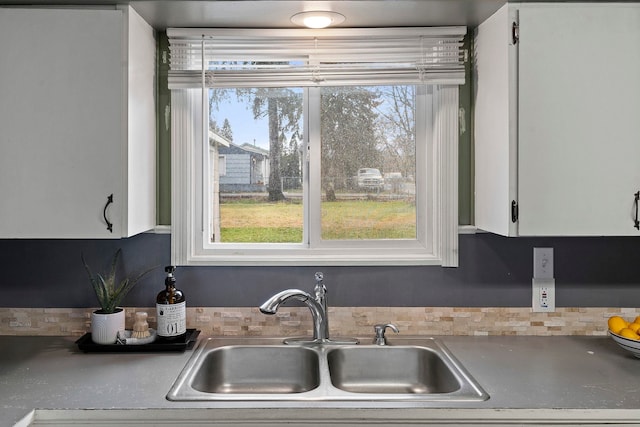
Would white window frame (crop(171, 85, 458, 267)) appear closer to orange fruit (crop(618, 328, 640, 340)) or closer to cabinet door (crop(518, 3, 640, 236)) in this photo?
cabinet door (crop(518, 3, 640, 236))

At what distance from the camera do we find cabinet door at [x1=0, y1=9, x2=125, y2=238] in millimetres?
1697

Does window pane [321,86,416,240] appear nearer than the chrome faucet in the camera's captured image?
No

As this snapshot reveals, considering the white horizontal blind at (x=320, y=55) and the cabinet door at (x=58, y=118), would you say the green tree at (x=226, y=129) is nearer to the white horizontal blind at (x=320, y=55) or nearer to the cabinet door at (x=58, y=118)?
the white horizontal blind at (x=320, y=55)

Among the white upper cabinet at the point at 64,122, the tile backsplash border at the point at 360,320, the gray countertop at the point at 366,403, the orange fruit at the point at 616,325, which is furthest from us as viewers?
the tile backsplash border at the point at 360,320

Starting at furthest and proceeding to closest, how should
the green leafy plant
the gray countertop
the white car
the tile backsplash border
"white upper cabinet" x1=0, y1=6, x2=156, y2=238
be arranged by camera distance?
1. the white car
2. the tile backsplash border
3. the green leafy plant
4. "white upper cabinet" x1=0, y1=6, x2=156, y2=238
5. the gray countertop

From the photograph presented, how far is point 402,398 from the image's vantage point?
4.82 feet

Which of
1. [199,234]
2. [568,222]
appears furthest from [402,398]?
[199,234]

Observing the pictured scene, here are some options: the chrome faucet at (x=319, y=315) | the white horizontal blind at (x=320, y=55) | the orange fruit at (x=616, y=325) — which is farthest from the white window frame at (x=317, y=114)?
the orange fruit at (x=616, y=325)

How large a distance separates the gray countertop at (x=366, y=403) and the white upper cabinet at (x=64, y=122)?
1.35 feet

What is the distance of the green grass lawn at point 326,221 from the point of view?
2.17m

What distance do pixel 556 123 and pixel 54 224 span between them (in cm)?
159

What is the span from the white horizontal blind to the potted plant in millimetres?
739

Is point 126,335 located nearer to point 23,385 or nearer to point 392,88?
point 23,385

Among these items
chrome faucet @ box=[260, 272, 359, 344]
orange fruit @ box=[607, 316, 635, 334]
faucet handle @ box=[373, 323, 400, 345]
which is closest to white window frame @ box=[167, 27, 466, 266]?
chrome faucet @ box=[260, 272, 359, 344]
